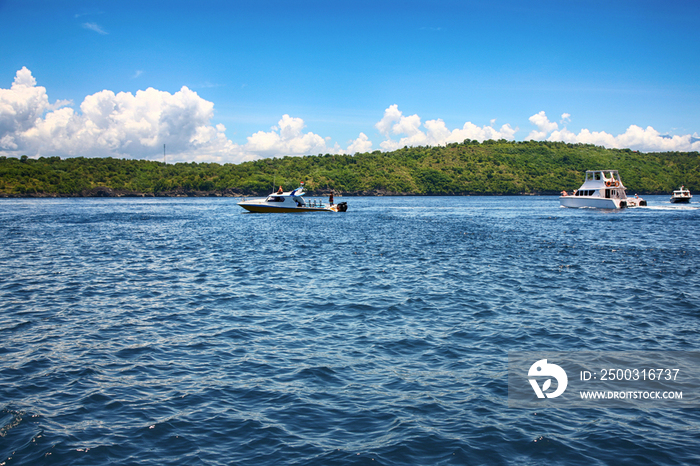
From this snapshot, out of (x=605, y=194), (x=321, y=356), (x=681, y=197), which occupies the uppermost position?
(x=605, y=194)

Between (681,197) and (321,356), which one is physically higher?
(681,197)

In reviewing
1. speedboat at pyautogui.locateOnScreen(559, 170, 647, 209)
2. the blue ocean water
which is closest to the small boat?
speedboat at pyautogui.locateOnScreen(559, 170, 647, 209)

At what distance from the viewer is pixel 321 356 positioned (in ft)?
42.1

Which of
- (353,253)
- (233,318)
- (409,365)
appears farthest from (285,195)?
(409,365)

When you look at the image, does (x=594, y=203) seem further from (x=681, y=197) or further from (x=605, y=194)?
(x=681, y=197)

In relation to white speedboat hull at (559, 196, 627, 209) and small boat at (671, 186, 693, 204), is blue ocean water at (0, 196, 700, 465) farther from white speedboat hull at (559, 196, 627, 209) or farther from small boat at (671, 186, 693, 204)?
small boat at (671, 186, 693, 204)

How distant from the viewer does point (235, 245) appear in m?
40.2

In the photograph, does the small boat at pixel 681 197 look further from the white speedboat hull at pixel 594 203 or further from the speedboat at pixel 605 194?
the white speedboat hull at pixel 594 203

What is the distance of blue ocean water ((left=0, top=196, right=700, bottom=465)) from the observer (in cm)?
840

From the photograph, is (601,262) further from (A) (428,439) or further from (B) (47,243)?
(B) (47,243)

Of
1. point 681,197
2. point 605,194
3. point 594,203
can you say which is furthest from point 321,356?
point 681,197

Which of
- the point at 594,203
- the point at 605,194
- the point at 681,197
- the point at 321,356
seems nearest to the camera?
the point at 321,356

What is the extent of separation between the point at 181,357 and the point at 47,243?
34.2 metres

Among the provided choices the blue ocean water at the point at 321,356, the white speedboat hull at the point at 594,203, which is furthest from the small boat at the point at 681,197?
the blue ocean water at the point at 321,356
